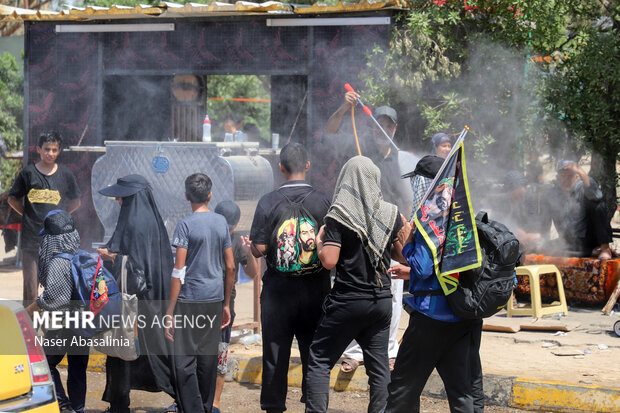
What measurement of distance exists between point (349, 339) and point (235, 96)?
16482mm

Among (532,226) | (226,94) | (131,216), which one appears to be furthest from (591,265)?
(226,94)

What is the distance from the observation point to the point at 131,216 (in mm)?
5453

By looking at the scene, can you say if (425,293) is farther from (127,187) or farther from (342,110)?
(342,110)

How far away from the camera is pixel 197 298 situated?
522 cm

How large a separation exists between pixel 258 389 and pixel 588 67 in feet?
16.3

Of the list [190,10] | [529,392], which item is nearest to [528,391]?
[529,392]

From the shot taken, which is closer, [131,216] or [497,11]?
[131,216]

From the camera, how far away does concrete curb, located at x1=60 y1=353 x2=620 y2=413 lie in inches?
223

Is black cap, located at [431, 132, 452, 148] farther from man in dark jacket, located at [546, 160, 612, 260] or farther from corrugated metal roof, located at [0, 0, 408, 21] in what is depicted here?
corrugated metal roof, located at [0, 0, 408, 21]

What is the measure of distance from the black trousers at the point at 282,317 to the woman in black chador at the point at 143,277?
69 cm

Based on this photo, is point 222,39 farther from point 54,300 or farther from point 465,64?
point 54,300

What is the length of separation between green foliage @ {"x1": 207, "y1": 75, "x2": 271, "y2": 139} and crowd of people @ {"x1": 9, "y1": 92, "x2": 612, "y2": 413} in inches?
567

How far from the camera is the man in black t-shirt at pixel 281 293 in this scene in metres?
5.08

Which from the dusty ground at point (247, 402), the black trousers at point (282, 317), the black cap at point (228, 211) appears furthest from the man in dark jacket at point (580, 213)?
the black trousers at point (282, 317)
